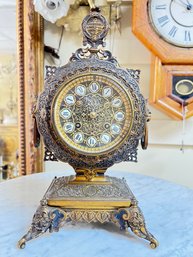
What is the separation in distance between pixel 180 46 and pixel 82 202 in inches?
29.0

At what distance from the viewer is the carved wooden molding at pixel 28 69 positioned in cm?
119

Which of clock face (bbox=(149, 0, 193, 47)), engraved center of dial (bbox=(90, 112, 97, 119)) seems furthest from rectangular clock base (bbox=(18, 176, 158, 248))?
clock face (bbox=(149, 0, 193, 47))

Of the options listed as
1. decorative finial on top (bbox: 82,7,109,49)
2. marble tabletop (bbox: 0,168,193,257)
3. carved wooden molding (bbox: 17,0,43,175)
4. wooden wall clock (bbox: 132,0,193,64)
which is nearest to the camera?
marble tabletop (bbox: 0,168,193,257)

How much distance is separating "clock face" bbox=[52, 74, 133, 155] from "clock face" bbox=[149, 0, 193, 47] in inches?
22.1

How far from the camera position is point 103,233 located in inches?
23.9

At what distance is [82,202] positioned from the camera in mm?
618

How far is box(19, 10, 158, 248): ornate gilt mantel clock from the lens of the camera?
2.01 feet

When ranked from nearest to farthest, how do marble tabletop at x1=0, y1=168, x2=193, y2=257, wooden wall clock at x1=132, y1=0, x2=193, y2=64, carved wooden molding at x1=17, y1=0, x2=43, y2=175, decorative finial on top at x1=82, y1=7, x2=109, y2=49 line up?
marble tabletop at x1=0, y1=168, x2=193, y2=257, decorative finial on top at x1=82, y1=7, x2=109, y2=49, wooden wall clock at x1=132, y1=0, x2=193, y2=64, carved wooden molding at x1=17, y1=0, x2=43, y2=175

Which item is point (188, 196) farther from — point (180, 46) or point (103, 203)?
point (180, 46)

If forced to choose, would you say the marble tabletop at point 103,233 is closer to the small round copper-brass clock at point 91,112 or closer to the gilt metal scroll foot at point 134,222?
the gilt metal scroll foot at point 134,222

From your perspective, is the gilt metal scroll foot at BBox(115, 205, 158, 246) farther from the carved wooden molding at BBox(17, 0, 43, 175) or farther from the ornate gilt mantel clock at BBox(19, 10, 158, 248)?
the carved wooden molding at BBox(17, 0, 43, 175)

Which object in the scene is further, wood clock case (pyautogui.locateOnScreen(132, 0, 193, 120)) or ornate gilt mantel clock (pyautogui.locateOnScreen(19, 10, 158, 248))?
wood clock case (pyautogui.locateOnScreen(132, 0, 193, 120))

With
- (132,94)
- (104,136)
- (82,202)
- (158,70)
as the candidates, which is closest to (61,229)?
(82,202)

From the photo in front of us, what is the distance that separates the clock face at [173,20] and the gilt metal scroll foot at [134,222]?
0.72m
